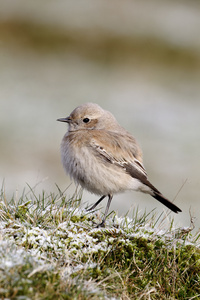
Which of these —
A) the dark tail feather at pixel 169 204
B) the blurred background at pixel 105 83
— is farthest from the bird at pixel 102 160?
the blurred background at pixel 105 83

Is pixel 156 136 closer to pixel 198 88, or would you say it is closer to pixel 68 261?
pixel 198 88

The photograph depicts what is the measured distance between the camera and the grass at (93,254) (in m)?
5.41

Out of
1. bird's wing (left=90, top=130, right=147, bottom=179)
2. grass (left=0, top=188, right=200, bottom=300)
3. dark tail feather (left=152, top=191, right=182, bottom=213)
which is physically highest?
bird's wing (left=90, top=130, right=147, bottom=179)

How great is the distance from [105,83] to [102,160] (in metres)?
17.3

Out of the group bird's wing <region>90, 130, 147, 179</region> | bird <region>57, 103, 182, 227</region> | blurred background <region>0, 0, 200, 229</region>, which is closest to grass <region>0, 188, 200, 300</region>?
bird <region>57, 103, 182, 227</region>

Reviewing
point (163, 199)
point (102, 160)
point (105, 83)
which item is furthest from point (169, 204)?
point (105, 83)

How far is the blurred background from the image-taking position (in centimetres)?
1784

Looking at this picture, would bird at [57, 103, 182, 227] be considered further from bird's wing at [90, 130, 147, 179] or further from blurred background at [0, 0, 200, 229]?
blurred background at [0, 0, 200, 229]

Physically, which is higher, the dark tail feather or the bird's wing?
the bird's wing

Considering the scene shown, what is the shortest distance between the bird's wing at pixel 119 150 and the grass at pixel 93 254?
126cm

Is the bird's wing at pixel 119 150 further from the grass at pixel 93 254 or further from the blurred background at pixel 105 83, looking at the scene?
the blurred background at pixel 105 83

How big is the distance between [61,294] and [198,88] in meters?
22.7

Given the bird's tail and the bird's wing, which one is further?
the bird's tail

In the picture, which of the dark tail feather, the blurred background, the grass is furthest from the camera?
the blurred background
